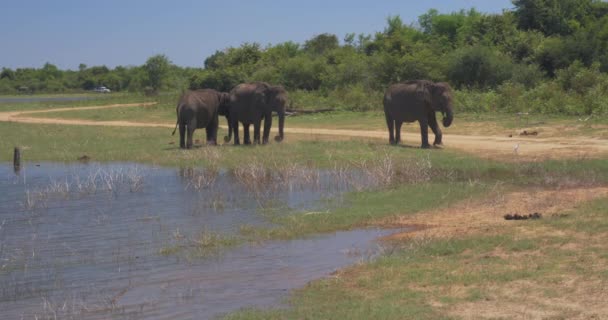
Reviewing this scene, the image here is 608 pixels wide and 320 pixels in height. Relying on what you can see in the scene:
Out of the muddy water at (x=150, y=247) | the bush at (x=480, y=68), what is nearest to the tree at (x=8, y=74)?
the bush at (x=480, y=68)

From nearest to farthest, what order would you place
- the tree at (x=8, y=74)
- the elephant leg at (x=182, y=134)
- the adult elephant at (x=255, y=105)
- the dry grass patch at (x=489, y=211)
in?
the dry grass patch at (x=489, y=211) < the elephant leg at (x=182, y=134) < the adult elephant at (x=255, y=105) < the tree at (x=8, y=74)

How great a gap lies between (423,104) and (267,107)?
5031mm

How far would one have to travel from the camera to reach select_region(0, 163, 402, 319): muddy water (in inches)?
382

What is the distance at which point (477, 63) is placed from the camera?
37438mm

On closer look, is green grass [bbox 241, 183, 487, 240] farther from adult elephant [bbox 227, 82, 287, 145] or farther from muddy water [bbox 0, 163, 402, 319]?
adult elephant [bbox 227, 82, 287, 145]

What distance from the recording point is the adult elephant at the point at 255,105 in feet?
85.3

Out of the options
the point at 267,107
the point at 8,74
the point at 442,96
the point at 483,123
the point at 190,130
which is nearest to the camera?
the point at 442,96

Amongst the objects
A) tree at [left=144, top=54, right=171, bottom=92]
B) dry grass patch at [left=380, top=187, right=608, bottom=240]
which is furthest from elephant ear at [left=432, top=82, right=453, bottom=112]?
tree at [left=144, top=54, right=171, bottom=92]

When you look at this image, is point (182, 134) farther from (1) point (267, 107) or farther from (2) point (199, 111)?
(1) point (267, 107)

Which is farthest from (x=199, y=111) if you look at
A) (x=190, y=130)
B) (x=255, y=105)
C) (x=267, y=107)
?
(x=267, y=107)

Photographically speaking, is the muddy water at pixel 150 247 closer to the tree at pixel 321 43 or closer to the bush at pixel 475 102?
the bush at pixel 475 102

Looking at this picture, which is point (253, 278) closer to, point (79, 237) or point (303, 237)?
point (303, 237)

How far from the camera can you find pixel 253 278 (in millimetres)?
10516

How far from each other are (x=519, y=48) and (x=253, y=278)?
3259cm
